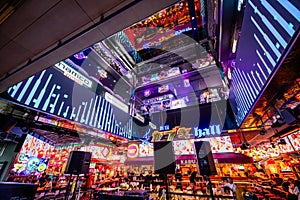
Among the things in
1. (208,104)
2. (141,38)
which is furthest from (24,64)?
(208,104)

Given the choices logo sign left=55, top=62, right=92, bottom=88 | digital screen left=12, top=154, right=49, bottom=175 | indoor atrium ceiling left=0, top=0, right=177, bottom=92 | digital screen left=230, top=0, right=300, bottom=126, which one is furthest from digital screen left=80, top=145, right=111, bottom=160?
digital screen left=230, top=0, right=300, bottom=126

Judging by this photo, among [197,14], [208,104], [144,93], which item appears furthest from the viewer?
[144,93]

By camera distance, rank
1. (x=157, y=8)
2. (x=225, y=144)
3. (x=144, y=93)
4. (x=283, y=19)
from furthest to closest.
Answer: (x=144, y=93) → (x=225, y=144) → (x=283, y=19) → (x=157, y=8)

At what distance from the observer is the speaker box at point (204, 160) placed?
3.24 m

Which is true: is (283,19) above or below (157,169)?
above

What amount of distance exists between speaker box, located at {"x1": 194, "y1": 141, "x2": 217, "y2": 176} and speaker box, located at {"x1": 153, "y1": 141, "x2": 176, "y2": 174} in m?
0.80

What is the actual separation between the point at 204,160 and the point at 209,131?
571 cm

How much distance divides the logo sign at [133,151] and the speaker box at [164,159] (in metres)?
6.50

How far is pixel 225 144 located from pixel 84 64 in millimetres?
9468

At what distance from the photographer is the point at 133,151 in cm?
946

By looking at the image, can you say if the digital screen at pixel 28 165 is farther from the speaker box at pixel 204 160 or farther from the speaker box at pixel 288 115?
the speaker box at pixel 288 115

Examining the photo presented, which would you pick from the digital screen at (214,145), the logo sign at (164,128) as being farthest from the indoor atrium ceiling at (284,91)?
the logo sign at (164,128)

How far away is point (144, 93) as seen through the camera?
11.1 metres

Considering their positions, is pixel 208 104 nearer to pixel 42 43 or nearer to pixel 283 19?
pixel 283 19
